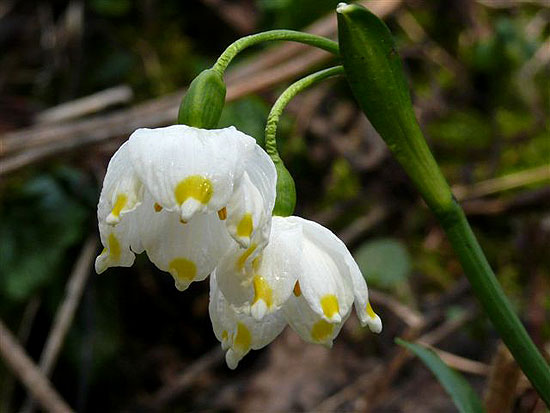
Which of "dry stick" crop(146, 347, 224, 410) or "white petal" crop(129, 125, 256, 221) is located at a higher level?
"white petal" crop(129, 125, 256, 221)

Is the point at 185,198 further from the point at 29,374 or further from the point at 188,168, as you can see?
the point at 29,374

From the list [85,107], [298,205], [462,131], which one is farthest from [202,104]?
[462,131]

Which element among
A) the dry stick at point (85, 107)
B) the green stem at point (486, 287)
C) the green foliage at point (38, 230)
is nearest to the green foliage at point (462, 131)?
the dry stick at point (85, 107)

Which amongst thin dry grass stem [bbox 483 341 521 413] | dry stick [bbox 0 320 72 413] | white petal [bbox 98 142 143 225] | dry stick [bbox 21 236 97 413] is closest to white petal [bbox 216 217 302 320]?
white petal [bbox 98 142 143 225]

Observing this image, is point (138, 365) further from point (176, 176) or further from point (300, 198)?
point (176, 176)

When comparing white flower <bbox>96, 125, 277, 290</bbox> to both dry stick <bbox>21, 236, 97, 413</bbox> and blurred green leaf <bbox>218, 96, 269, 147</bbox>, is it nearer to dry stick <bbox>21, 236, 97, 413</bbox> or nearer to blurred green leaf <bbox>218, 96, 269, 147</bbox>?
dry stick <bbox>21, 236, 97, 413</bbox>

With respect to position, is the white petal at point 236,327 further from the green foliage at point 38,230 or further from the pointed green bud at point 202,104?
the green foliage at point 38,230
